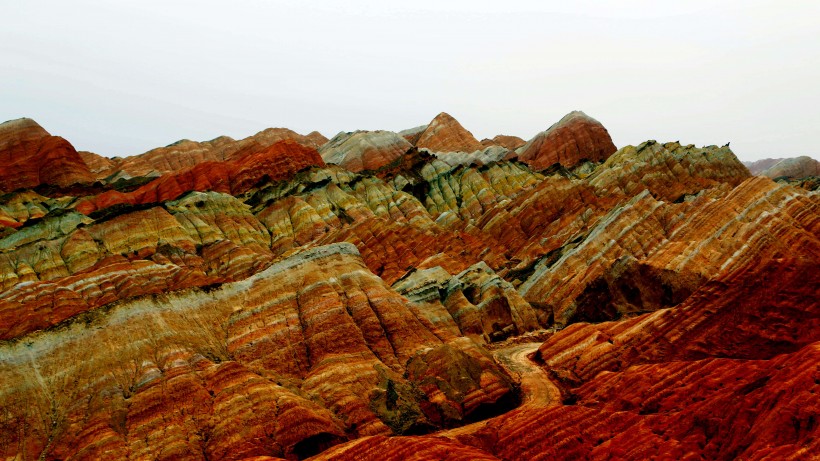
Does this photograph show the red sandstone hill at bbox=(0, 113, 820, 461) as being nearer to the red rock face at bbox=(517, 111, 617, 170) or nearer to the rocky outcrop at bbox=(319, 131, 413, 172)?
the red rock face at bbox=(517, 111, 617, 170)

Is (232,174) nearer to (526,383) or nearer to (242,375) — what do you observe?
(242,375)

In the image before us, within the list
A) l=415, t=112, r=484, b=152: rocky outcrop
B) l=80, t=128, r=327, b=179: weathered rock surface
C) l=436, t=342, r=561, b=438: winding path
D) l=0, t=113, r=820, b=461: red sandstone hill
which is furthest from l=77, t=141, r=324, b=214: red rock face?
l=436, t=342, r=561, b=438: winding path

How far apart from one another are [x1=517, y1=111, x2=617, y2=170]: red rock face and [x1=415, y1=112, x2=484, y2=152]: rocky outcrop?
28.4 metres

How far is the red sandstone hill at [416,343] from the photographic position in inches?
1068

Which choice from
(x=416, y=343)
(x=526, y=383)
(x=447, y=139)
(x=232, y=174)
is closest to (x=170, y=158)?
(x=232, y=174)

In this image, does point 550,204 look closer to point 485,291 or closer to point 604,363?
point 485,291

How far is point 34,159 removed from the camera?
122 m

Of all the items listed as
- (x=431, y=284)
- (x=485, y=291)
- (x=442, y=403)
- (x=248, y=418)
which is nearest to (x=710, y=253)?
(x=485, y=291)

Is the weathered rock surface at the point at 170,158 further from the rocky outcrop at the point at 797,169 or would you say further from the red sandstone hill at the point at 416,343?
the rocky outcrop at the point at 797,169

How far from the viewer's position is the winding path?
34.2 m

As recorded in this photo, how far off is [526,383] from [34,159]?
5051 inches

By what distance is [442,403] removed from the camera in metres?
36.3

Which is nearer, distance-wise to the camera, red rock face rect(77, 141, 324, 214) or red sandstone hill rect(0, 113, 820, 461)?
red sandstone hill rect(0, 113, 820, 461)

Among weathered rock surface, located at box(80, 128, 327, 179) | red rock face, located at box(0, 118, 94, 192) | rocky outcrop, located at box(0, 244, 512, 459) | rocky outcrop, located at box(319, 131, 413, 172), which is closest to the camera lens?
rocky outcrop, located at box(0, 244, 512, 459)
